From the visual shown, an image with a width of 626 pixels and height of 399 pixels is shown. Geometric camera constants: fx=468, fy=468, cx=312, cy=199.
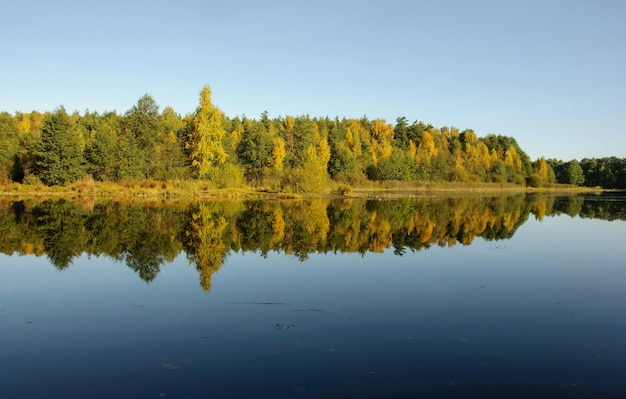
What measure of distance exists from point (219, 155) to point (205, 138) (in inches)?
93.5

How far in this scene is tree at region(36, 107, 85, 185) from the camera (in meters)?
45.5

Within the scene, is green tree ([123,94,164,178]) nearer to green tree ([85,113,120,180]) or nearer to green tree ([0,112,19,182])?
green tree ([85,113,120,180])

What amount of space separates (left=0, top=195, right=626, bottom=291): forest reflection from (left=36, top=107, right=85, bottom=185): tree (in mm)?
18721

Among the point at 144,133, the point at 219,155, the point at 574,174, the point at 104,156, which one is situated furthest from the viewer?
the point at 574,174

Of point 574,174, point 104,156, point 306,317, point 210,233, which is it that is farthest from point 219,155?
point 574,174

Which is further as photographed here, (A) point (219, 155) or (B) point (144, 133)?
(B) point (144, 133)

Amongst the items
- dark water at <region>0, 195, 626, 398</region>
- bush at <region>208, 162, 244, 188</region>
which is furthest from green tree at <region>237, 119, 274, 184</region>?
dark water at <region>0, 195, 626, 398</region>

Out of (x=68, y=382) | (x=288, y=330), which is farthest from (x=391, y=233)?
(x=68, y=382)

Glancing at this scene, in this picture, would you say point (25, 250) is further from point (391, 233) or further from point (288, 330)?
point (391, 233)

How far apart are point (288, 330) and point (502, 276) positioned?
7004 millimetres

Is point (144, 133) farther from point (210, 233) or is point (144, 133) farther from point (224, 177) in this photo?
point (210, 233)

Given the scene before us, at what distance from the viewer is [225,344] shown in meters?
7.01

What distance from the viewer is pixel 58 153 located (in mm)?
45781

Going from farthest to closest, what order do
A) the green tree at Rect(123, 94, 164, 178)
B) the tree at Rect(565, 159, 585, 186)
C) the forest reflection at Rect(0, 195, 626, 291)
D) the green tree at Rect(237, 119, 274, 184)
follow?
1. the tree at Rect(565, 159, 585, 186)
2. the green tree at Rect(237, 119, 274, 184)
3. the green tree at Rect(123, 94, 164, 178)
4. the forest reflection at Rect(0, 195, 626, 291)
